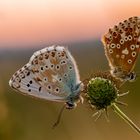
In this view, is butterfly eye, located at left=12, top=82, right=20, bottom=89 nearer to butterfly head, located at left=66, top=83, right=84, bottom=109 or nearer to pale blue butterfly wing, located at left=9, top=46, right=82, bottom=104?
pale blue butterfly wing, located at left=9, top=46, right=82, bottom=104

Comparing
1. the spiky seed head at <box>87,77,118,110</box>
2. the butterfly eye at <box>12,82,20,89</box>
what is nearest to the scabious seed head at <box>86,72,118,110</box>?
the spiky seed head at <box>87,77,118,110</box>

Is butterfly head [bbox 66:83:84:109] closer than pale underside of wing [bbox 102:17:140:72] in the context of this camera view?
No

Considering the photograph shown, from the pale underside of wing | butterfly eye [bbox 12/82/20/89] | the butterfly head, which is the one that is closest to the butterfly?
the pale underside of wing

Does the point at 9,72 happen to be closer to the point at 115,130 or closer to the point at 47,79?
the point at 115,130

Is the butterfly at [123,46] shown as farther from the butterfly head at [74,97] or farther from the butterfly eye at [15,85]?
the butterfly eye at [15,85]

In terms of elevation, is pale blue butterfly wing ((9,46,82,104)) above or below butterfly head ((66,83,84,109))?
above

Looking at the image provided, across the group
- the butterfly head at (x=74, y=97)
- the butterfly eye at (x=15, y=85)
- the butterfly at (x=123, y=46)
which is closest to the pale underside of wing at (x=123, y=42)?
the butterfly at (x=123, y=46)
